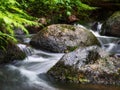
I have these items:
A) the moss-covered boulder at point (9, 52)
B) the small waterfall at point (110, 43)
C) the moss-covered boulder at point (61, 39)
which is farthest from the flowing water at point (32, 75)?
the small waterfall at point (110, 43)

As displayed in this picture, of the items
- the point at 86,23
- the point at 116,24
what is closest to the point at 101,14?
the point at 86,23

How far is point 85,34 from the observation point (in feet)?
28.9

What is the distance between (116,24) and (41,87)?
5.41m

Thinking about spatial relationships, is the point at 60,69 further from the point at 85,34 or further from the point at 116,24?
the point at 116,24

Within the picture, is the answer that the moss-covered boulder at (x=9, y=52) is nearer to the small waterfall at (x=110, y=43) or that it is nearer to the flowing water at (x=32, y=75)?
the flowing water at (x=32, y=75)

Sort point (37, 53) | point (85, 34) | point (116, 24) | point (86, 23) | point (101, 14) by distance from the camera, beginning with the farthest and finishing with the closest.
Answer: point (101, 14)
point (86, 23)
point (116, 24)
point (85, 34)
point (37, 53)

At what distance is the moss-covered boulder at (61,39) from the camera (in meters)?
8.38

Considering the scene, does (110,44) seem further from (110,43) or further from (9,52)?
(9,52)

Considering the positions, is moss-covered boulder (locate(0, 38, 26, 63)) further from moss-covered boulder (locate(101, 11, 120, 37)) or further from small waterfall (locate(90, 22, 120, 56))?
moss-covered boulder (locate(101, 11, 120, 37))

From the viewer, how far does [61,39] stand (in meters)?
8.46

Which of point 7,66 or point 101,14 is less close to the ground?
point 101,14

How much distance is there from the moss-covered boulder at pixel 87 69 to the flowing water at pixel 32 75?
191mm

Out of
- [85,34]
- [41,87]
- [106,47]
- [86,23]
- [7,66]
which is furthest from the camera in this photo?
[86,23]

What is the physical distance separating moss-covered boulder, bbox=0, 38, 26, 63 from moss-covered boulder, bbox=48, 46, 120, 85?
1.45m
